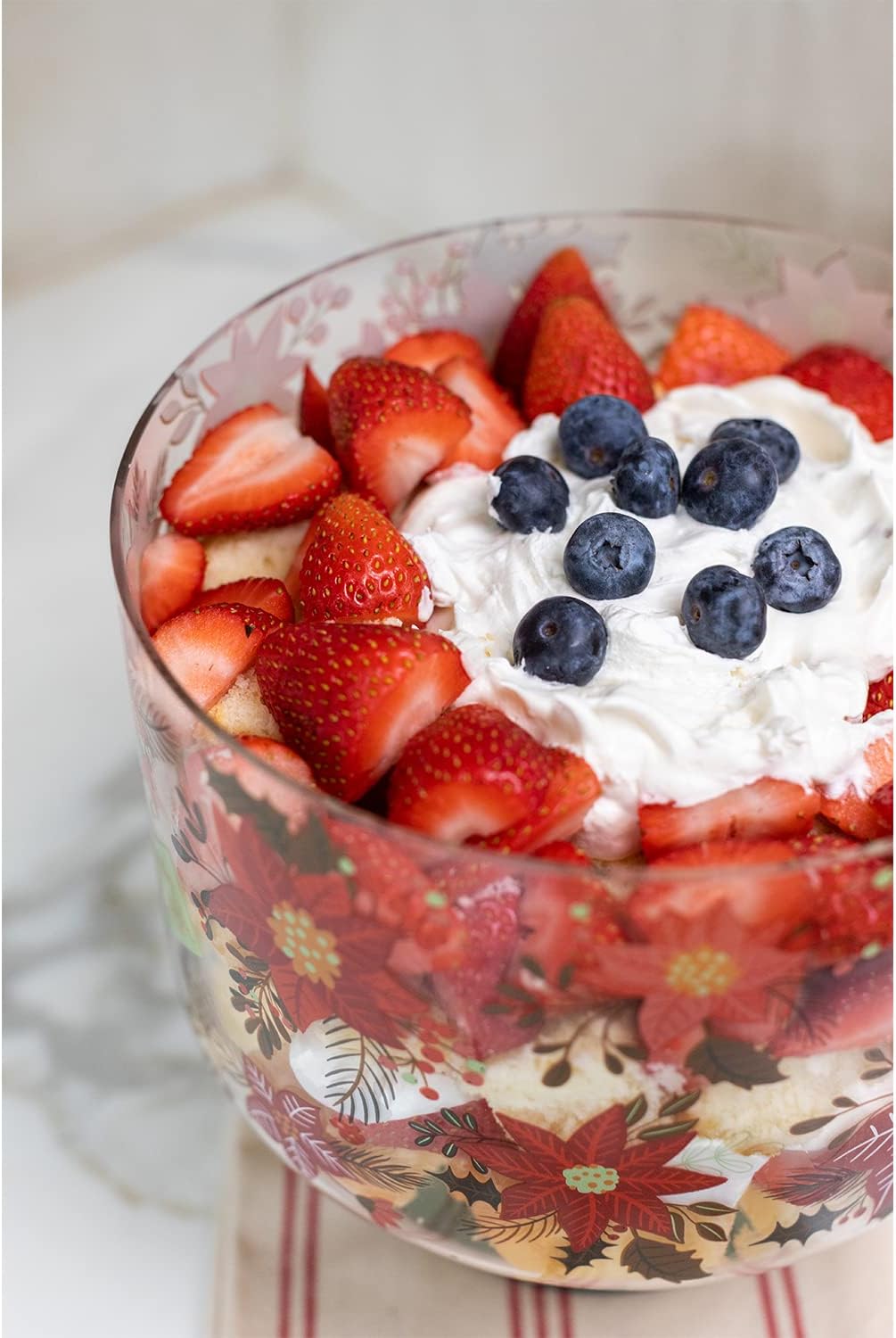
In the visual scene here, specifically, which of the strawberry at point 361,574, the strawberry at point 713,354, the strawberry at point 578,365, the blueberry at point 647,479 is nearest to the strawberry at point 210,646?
the strawberry at point 361,574

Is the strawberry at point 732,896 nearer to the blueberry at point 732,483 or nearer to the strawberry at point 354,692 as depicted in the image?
the strawberry at point 354,692

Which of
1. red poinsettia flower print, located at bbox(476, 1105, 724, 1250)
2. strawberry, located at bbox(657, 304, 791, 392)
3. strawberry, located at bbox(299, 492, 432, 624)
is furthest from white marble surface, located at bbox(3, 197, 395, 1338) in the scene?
strawberry, located at bbox(657, 304, 791, 392)

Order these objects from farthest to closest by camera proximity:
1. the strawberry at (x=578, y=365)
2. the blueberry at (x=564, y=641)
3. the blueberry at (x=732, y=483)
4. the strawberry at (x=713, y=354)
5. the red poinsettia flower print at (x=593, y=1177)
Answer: the strawberry at (x=713, y=354), the strawberry at (x=578, y=365), the blueberry at (x=732, y=483), the blueberry at (x=564, y=641), the red poinsettia flower print at (x=593, y=1177)

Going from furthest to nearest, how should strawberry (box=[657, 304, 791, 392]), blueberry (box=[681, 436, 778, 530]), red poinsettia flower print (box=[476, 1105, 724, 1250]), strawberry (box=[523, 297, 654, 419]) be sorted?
strawberry (box=[657, 304, 791, 392])
strawberry (box=[523, 297, 654, 419])
blueberry (box=[681, 436, 778, 530])
red poinsettia flower print (box=[476, 1105, 724, 1250])

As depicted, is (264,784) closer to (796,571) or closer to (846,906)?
(846,906)

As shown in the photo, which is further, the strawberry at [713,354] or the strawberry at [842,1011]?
the strawberry at [713,354]

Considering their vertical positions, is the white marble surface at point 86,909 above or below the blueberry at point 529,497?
below

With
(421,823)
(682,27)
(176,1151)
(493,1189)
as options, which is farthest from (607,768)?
(682,27)

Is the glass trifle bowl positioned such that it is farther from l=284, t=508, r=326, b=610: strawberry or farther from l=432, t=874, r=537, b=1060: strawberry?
l=284, t=508, r=326, b=610: strawberry
